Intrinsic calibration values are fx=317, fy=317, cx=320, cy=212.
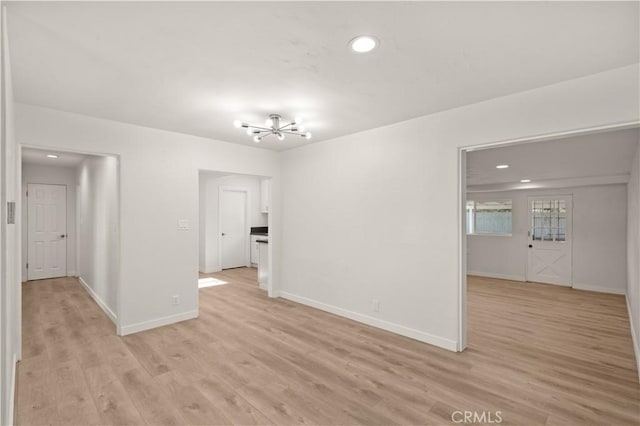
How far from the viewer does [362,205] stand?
13.9ft

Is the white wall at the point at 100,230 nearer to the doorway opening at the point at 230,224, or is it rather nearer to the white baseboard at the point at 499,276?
the doorway opening at the point at 230,224

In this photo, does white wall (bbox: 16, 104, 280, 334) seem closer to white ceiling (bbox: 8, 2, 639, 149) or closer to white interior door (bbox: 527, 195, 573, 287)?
white ceiling (bbox: 8, 2, 639, 149)

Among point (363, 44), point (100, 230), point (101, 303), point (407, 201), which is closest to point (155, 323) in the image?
point (101, 303)

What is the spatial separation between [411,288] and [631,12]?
9.42 feet

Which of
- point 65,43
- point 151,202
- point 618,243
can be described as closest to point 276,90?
point 65,43

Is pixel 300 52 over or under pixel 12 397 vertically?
over

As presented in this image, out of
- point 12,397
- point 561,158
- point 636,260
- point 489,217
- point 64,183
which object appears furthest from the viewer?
point 489,217

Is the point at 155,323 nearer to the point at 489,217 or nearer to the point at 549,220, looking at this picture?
the point at 489,217

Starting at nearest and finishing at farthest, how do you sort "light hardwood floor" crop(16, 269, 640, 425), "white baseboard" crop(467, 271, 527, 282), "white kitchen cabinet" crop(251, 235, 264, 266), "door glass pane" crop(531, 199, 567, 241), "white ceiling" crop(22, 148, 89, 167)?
"light hardwood floor" crop(16, 269, 640, 425) < "white ceiling" crop(22, 148, 89, 167) < "door glass pane" crop(531, 199, 567, 241) < "white baseboard" crop(467, 271, 527, 282) < "white kitchen cabinet" crop(251, 235, 264, 266)

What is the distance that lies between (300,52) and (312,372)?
104 inches

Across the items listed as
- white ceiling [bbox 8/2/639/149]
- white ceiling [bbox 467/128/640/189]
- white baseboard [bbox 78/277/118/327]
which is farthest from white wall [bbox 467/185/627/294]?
white baseboard [bbox 78/277/118/327]

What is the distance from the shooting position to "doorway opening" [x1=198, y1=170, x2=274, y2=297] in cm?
787

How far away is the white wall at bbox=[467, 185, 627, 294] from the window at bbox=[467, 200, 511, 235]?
0.18m

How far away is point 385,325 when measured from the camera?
13.0ft
